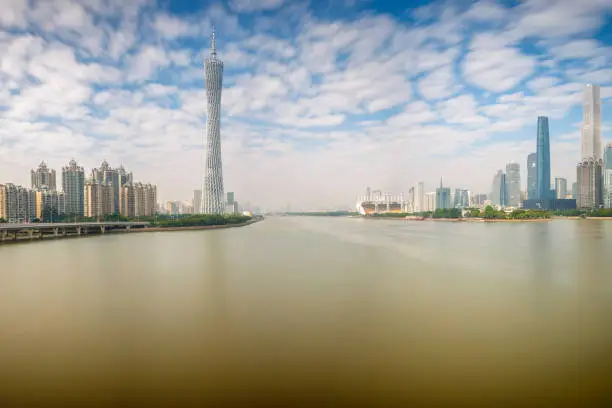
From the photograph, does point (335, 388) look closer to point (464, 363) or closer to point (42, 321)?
point (464, 363)

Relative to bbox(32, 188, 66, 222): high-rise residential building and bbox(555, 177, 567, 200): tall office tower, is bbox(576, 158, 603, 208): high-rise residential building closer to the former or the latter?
bbox(555, 177, 567, 200): tall office tower

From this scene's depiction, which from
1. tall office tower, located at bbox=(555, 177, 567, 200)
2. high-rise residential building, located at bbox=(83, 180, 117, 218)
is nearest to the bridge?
high-rise residential building, located at bbox=(83, 180, 117, 218)

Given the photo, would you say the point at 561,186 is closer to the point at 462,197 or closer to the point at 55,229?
the point at 462,197

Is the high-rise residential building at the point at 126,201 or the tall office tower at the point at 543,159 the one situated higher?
the tall office tower at the point at 543,159

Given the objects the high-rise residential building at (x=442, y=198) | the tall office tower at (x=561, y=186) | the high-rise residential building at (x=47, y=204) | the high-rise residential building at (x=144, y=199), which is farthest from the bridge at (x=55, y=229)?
the tall office tower at (x=561, y=186)

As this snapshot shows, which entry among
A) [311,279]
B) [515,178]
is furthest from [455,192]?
[311,279]

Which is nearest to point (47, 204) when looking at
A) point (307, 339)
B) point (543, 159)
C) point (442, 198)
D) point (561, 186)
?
point (307, 339)

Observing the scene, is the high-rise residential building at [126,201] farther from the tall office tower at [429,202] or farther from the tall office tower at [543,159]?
the tall office tower at [543,159]
